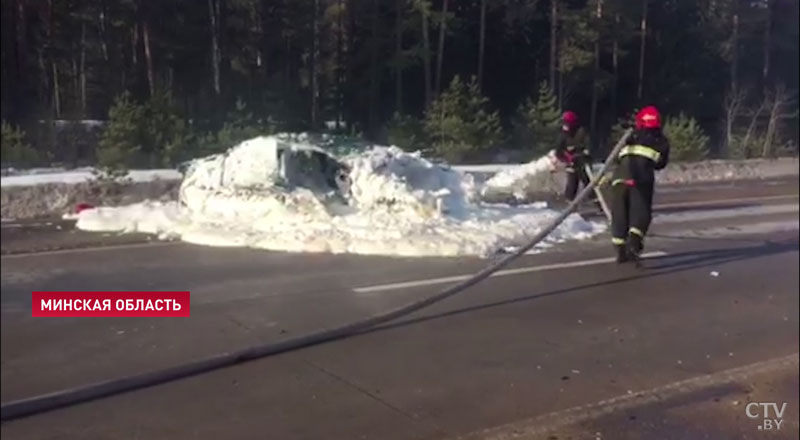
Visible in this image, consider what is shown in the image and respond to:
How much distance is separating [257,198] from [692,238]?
552 centimetres

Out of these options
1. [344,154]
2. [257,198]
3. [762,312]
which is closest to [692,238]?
[762,312]

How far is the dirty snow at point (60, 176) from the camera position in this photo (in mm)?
4047

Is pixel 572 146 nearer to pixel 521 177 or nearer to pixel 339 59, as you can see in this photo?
pixel 521 177

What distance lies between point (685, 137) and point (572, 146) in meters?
2.55

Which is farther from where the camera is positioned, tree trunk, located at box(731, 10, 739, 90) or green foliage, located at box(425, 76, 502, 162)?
tree trunk, located at box(731, 10, 739, 90)

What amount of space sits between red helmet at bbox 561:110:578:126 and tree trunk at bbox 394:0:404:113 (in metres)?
1.38

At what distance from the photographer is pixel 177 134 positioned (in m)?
4.41

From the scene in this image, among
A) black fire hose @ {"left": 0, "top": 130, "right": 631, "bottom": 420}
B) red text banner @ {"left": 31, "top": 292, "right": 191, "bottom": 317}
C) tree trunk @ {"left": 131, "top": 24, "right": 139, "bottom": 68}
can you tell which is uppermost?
tree trunk @ {"left": 131, "top": 24, "right": 139, "bottom": 68}

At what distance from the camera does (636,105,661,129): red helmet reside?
6590mm

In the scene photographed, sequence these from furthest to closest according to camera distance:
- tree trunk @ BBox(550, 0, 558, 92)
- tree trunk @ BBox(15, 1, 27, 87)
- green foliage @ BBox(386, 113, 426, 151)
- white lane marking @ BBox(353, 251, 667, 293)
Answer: white lane marking @ BBox(353, 251, 667, 293)
green foliage @ BBox(386, 113, 426, 151)
tree trunk @ BBox(550, 0, 558, 92)
tree trunk @ BBox(15, 1, 27, 87)

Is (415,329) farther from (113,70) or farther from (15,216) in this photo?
(113,70)

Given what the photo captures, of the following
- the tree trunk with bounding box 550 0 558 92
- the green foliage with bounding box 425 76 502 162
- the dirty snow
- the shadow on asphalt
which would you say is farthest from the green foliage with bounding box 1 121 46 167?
the shadow on asphalt

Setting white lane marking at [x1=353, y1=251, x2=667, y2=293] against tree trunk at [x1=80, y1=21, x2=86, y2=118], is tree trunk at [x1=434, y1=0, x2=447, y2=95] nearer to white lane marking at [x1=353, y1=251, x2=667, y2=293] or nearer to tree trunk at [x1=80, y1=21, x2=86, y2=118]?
tree trunk at [x1=80, y1=21, x2=86, y2=118]

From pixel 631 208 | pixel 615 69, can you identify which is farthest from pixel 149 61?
pixel 631 208
